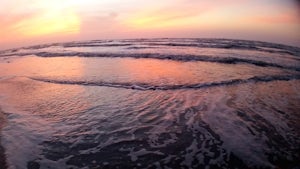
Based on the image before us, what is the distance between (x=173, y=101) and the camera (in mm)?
5867

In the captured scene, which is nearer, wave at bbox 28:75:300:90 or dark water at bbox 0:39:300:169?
dark water at bbox 0:39:300:169

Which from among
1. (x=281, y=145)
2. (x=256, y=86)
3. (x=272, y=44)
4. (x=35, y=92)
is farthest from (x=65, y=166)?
(x=272, y=44)

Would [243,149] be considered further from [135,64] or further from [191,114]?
[135,64]

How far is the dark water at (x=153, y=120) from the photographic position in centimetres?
351

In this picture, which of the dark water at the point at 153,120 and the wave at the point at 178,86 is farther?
the wave at the point at 178,86

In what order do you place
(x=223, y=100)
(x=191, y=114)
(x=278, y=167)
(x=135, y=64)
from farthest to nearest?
1. (x=135, y=64)
2. (x=223, y=100)
3. (x=191, y=114)
4. (x=278, y=167)

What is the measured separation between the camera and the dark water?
138 inches

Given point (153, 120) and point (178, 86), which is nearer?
point (153, 120)

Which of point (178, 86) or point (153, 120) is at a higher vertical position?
point (178, 86)

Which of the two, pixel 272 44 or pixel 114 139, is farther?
pixel 272 44

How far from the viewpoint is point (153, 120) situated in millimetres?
4730

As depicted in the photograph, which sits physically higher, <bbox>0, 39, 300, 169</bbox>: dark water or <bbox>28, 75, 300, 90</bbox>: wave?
<bbox>28, 75, 300, 90</bbox>: wave

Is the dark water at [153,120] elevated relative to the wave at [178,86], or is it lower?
lower

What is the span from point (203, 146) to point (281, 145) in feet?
3.13
